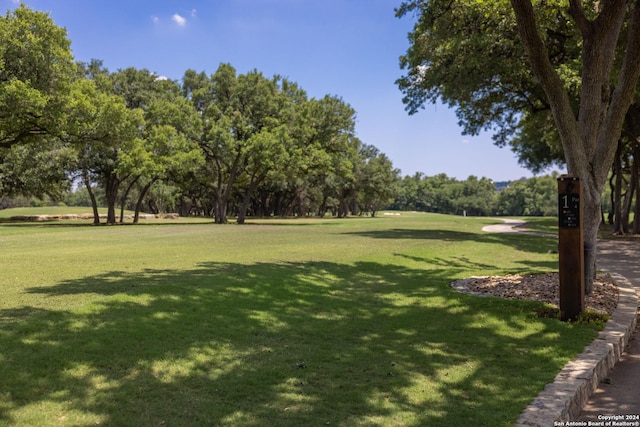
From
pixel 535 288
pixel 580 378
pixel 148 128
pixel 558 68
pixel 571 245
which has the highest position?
pixel 148 128

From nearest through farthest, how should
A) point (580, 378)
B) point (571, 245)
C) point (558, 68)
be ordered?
point (580, 378)
point (571, 245)
point (558, 68)

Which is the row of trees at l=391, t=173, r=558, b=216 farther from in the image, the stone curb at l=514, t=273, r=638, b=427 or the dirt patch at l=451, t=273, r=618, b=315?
the stone curb at l=514, t=273, r=638, b=427

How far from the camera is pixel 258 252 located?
14945 millimetres

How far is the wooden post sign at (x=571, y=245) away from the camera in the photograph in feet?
22.1

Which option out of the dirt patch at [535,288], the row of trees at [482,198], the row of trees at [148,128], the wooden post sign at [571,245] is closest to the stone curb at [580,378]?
the wooden post sign at [571,245]

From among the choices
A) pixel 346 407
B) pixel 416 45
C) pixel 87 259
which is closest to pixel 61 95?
pixel 87 259

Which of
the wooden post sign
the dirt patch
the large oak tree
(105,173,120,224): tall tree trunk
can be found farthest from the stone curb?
(105,173,120,224): tall tree trunk

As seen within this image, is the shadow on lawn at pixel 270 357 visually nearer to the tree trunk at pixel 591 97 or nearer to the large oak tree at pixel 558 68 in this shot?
the tree trunk at pixel 591 97

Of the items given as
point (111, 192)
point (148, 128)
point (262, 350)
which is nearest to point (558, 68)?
point (262, 350)

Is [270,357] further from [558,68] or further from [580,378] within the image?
[558,68]

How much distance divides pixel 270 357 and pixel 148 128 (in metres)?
39.5

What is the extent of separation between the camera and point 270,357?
510 centimetres

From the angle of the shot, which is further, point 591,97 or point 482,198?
point 482,198

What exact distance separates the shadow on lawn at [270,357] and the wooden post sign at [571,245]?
0.42 m
